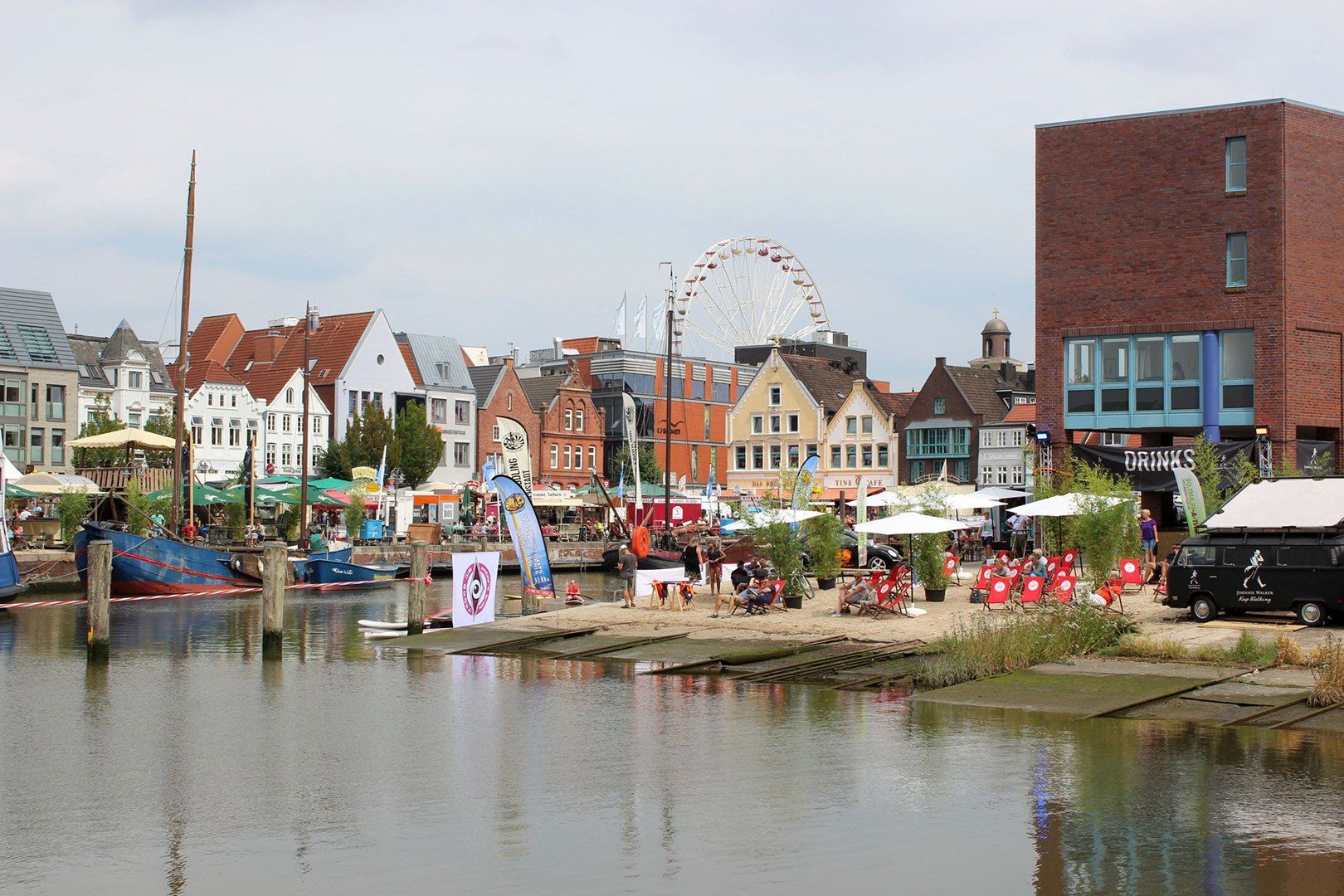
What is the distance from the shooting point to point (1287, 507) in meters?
28.1

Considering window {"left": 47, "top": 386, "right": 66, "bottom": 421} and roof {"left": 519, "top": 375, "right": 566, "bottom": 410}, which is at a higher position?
roof {"left": 519, "top": 375, "right": 566, "bottom": 410}

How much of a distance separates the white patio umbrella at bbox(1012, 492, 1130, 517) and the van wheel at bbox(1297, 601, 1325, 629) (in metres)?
8.81

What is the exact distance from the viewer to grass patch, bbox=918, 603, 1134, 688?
78.5 ft

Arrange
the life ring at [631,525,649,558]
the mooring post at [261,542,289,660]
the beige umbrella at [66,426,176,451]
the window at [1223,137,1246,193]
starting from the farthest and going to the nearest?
1. the beige umbrella at [66,426,176,451]
2. the life ring at [631,525,649,558]
3. the window at [1223,137,1246,193]
4. the mooring post at [261,542,289,660]

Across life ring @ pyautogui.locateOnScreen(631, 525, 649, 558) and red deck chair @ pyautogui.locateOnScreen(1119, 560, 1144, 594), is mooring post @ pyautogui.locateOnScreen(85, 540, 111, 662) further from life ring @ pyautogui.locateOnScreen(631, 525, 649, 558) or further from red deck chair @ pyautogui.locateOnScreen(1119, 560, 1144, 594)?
red deck chair @ pyautogui.locateOnScreen(1119, 560, 1144, 594)

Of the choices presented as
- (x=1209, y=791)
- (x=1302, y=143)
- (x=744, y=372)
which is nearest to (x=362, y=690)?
(x=1209, y=791)

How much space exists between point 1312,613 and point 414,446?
72.8 m

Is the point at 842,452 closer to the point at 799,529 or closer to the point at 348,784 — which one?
the point at 799,529

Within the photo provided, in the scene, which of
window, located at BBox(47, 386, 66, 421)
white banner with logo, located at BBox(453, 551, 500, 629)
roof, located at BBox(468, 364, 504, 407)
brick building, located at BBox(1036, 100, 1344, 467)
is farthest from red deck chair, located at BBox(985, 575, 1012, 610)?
roof, located at BBox(468, 364, 504, 407)

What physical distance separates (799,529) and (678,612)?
499 cm

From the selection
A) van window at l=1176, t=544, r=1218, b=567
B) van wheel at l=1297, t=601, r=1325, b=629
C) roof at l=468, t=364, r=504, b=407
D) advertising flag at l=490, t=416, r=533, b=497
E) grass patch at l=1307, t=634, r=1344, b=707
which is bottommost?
grass patch at l=1307, t=634, r=1344, b=707

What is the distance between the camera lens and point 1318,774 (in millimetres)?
16453

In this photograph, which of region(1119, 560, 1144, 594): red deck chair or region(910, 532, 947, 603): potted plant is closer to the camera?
region(1119, 560, 1144, 594): red deck chair

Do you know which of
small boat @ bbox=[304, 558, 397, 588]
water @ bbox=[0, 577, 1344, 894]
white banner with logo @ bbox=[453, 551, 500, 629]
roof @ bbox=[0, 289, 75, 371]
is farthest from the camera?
roof @ bbox=[0, 289, 75, 371]
